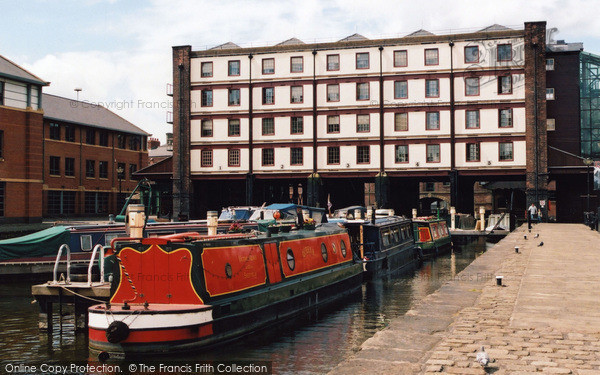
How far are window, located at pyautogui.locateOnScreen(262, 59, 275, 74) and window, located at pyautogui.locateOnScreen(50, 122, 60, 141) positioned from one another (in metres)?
21.5

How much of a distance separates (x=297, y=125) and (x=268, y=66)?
583 cm

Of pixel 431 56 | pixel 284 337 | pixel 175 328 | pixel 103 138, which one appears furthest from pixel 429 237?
pixel 103 138

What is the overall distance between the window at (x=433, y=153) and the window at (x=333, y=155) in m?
7.50

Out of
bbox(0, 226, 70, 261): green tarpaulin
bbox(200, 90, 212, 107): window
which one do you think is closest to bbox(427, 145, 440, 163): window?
bbox(200, 90, 212, 107): window

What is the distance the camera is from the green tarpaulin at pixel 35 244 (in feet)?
71.2

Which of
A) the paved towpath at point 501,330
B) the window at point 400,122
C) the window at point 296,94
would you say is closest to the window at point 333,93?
the window at point 296,94

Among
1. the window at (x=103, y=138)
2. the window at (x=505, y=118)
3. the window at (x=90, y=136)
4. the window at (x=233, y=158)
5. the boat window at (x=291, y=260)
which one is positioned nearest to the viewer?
the boat window at (x=291, y=260)

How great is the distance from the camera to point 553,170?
46.2 m

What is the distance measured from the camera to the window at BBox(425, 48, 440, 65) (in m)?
48.4

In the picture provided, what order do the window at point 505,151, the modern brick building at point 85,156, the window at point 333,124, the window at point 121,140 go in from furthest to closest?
the window at point 121,140
the modern brick building at point 85,156
the window at point 333,124
the window at point 505,151

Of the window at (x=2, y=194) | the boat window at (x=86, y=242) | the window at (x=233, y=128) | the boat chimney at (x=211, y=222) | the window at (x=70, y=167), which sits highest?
the window at (x=233, y=128)

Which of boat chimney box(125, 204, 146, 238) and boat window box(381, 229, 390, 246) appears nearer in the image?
boat chimney box(125, 204, 146, 238)

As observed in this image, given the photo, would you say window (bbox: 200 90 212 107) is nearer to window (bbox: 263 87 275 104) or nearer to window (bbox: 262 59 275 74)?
window (bbox: 263 87 275 104)

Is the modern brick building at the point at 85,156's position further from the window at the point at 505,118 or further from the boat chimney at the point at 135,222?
the boat chimney at the point at 135,222
